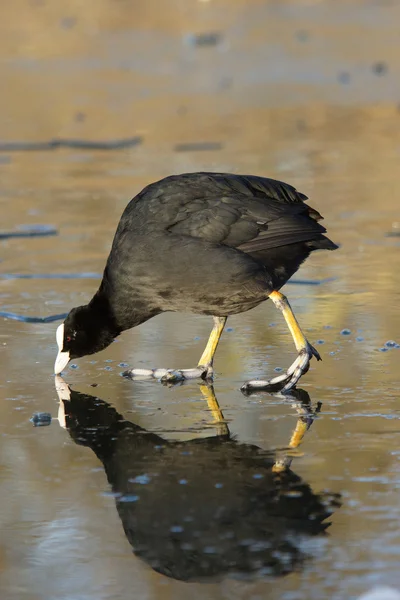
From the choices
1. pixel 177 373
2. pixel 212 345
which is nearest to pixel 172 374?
pixel 177 373

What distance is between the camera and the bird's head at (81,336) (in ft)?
18.8

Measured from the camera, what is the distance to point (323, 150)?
1233cm

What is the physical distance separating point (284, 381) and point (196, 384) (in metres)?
0.41

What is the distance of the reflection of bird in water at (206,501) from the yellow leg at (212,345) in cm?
80

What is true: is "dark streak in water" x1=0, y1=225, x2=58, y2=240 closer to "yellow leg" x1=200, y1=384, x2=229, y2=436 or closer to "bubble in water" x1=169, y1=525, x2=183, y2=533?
"yellow leg" x1=200, y1=384, x2=229, y2=436

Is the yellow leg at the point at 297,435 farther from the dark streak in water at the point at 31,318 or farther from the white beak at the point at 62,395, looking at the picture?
the dark streak in water at the point at 31,318

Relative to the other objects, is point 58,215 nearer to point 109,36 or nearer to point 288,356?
point 288,356

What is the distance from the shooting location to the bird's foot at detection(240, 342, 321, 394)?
539cm

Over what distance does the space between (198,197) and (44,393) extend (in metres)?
1.15

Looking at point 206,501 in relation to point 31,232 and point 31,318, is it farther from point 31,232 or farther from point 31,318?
point 31,232

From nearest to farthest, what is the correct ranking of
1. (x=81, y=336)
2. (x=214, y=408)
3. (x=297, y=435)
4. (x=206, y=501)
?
(x=206, y=501), (x=297, y=435), (x=214, y=408), (x=81, y=336)

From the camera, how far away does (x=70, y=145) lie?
12.9 metres

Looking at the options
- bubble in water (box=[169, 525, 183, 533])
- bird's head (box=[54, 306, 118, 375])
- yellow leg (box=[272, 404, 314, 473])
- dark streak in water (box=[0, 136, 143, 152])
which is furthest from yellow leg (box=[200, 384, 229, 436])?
dark streak in water (box=[0, 136, 143, 152])

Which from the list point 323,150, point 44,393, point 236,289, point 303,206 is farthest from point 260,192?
point 323,150
